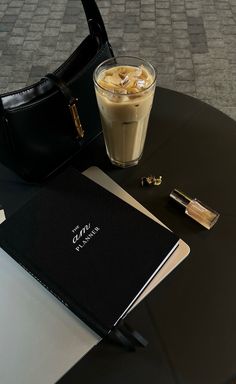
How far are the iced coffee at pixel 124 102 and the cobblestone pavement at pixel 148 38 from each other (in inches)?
37.2

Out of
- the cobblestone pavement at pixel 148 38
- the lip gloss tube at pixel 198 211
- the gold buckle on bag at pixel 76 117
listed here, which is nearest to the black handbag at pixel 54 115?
the gold buckle on bag at pixel 76 117

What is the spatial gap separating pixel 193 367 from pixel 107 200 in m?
0.30

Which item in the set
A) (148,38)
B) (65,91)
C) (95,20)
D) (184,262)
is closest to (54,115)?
(65,91)

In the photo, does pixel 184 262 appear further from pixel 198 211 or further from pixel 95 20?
pixel 95 20

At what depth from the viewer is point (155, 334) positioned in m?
0.56

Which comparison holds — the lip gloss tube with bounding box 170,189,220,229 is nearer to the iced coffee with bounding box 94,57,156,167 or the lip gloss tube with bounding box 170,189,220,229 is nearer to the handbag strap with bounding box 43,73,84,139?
the iced coffee with bounding box 94,57,156,167

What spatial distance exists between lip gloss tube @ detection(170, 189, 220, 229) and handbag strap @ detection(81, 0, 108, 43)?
0.34 meters

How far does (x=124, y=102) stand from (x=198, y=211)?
230 mm

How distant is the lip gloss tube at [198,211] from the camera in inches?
26.3

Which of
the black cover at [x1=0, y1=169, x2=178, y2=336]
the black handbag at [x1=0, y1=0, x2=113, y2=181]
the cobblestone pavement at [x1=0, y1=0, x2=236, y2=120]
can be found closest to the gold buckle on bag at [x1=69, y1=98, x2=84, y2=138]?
the black handbag at [x1=0, y1=0, x2=113, y2=181]

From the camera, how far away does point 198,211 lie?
0.67 meters

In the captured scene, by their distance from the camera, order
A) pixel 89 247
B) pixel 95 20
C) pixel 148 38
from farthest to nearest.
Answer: pixel 148 38, pixel 95 20, pixel 89 247

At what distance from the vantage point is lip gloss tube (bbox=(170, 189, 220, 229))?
67 centimetres

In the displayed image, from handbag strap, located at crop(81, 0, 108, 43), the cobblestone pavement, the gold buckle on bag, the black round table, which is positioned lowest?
the cobblestone pavement
